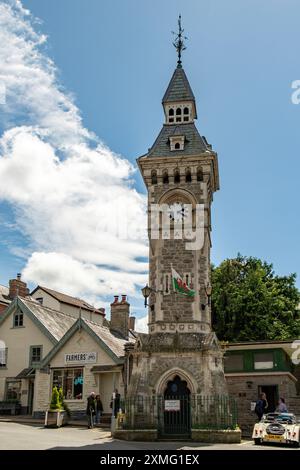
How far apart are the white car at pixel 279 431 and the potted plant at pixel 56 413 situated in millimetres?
9160

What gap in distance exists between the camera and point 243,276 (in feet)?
127

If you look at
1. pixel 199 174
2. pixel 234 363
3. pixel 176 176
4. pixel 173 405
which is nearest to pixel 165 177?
pixel 176 176

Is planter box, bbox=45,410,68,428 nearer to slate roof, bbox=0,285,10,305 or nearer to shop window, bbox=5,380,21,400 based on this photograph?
shop window, bbox=5,380,21,400

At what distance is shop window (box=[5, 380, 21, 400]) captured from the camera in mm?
31172

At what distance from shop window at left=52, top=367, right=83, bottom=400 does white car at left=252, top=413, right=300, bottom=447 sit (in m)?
13.0

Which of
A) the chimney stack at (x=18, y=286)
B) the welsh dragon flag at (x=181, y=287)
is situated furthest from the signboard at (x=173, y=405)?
the chimney stack at (x=18, y=286)

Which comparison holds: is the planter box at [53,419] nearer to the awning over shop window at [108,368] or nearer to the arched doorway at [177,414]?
the awning over shop window at [108,368]

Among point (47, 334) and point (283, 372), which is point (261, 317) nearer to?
point (283, 372)

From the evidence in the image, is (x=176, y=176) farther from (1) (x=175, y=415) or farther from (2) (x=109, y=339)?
(2) (x=109, y=339)

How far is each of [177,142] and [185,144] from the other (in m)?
0.37

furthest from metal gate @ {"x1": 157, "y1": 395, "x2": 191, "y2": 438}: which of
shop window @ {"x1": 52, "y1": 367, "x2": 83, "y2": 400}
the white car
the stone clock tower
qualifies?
shop window @ {"x1": 52, "y1": 367, "x2": 83, "y2": 400}

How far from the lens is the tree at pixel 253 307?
34.8 m

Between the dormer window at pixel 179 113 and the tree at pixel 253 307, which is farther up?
the dormer window at pixel 179 113
